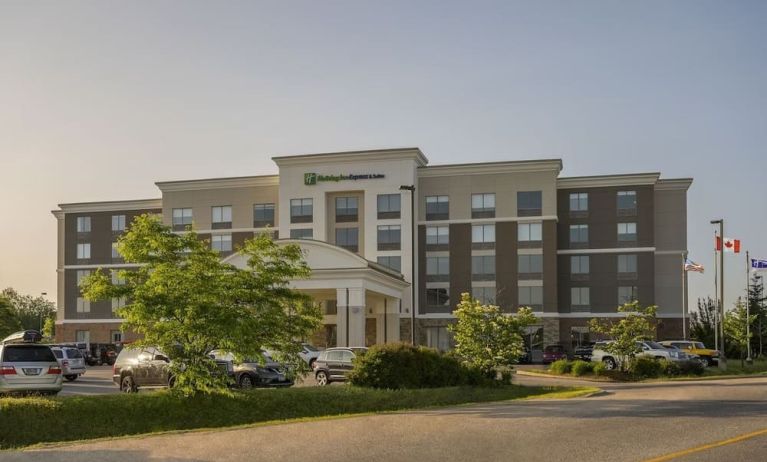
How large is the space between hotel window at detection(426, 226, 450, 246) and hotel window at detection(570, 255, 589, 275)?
1116cm

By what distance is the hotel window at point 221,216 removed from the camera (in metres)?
77.2

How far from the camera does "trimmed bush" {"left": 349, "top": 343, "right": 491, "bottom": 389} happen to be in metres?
26.6

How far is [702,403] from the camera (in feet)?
79.7

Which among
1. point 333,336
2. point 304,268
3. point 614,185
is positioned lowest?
point 333,336

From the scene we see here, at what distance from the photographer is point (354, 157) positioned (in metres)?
73.1

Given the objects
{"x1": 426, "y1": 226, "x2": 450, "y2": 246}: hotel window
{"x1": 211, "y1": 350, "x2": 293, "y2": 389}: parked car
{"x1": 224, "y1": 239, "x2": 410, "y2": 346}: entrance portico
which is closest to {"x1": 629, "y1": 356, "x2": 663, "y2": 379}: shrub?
{"x1": 211, "y1": 350, "x2": 293, "y2": 389}: parked car

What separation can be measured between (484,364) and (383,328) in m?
38.5

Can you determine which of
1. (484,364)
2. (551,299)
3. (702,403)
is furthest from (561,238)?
(702,403)

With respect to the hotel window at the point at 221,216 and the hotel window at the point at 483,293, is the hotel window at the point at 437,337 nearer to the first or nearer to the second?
the hotel window at the point at 483,293

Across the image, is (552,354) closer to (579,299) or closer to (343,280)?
(579,299)

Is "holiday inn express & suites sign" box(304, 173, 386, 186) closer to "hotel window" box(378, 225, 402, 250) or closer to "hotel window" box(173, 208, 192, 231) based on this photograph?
"hotel window" box(378, 225, 402, 250)

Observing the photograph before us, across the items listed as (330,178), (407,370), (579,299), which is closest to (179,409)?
(407,370)

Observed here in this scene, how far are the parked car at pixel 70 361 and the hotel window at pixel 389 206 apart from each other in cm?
3519

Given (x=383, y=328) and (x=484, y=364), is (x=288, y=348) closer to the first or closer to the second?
(x=484, y=364)
